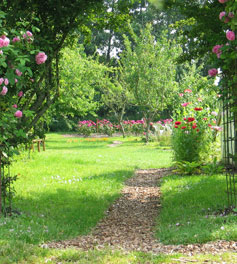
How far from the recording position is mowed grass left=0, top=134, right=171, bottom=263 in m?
3.96

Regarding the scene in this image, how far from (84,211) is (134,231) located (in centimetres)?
107

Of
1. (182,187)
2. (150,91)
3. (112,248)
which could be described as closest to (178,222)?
(112,248)

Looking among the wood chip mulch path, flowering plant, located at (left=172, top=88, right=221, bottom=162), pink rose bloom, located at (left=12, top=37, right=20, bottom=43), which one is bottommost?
the wood chip mulch path

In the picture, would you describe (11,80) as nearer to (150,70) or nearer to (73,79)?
(73,79)

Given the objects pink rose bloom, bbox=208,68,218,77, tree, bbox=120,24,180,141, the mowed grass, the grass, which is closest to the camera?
the grass

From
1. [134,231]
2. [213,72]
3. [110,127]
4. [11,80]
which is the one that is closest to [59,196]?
[134,231]

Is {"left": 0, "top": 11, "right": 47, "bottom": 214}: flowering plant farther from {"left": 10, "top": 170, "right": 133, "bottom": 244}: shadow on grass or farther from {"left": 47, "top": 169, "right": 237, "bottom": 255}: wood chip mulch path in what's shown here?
{"left": 47, "top": 169, "right": 237, "bottom": 255}: wood chip mulch path

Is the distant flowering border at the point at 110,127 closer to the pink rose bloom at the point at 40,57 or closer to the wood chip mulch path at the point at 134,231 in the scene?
the wood chip mulch path at the point at 134,231

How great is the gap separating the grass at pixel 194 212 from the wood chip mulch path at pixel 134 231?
147 millimetres

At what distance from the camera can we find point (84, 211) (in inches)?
211

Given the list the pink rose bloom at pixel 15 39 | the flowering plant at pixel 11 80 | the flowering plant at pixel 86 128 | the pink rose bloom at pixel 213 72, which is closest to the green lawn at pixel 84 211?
the flowering plant at pixel 11 80

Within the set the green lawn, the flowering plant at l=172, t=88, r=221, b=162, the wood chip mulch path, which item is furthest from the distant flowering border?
the wood chip mulch path

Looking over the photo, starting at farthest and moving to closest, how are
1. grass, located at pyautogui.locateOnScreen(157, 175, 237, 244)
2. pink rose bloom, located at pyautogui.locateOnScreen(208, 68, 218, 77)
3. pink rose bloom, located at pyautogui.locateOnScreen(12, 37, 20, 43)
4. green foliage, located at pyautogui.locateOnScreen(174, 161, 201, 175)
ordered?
green foliage, located at pyautogui.locateOnScreen(174, 161, 201, 175), pink rose bloom, located at pyautogui.locateOnScreen(208, 68, 218, 77), pink rose bloom, located at pyautogui.locateOnScreen(12, 37, 20, 43), grass, located at pyautogui.locateOnScreen(157, 175, 237, 244)

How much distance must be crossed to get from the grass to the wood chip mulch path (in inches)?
5.8
